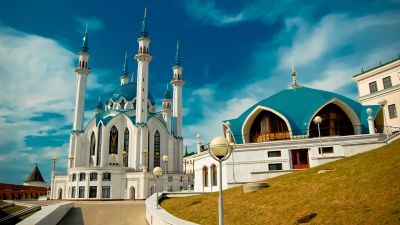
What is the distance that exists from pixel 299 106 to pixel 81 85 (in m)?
46.6

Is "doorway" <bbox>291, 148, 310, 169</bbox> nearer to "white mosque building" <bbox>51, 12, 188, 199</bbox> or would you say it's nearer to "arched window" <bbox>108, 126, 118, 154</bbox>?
"white mosque building" <bbox>51, 12, 188, 199</bbox>

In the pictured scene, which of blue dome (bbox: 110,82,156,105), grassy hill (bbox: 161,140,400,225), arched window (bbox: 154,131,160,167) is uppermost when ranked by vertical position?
blue dome (bbox: 110,82,156,105)

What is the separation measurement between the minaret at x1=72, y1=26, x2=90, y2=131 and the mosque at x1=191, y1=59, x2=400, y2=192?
34.3 meters

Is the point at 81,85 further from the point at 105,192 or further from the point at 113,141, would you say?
the point at 105,192

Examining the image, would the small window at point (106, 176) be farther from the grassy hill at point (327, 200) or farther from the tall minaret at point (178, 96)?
the grassy hill at point (327, 200)

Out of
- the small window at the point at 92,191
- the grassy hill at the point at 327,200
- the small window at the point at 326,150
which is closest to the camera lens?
the grassy hill at the point at 327,200

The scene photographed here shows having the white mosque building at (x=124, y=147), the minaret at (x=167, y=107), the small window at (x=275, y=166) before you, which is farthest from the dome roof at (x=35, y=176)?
the small window at (x=275, y=166)

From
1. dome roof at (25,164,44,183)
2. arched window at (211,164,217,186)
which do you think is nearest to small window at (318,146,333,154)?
arched window at (211,164,217,186)

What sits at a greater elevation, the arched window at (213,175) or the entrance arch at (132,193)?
the arched window at (213,175)

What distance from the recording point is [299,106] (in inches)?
1273

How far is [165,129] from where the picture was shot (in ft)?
209

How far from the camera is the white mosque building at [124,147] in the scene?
5222 centimetres

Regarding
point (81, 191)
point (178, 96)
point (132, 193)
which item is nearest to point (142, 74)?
point (178, 96)

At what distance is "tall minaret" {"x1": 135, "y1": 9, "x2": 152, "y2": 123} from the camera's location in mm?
56844
